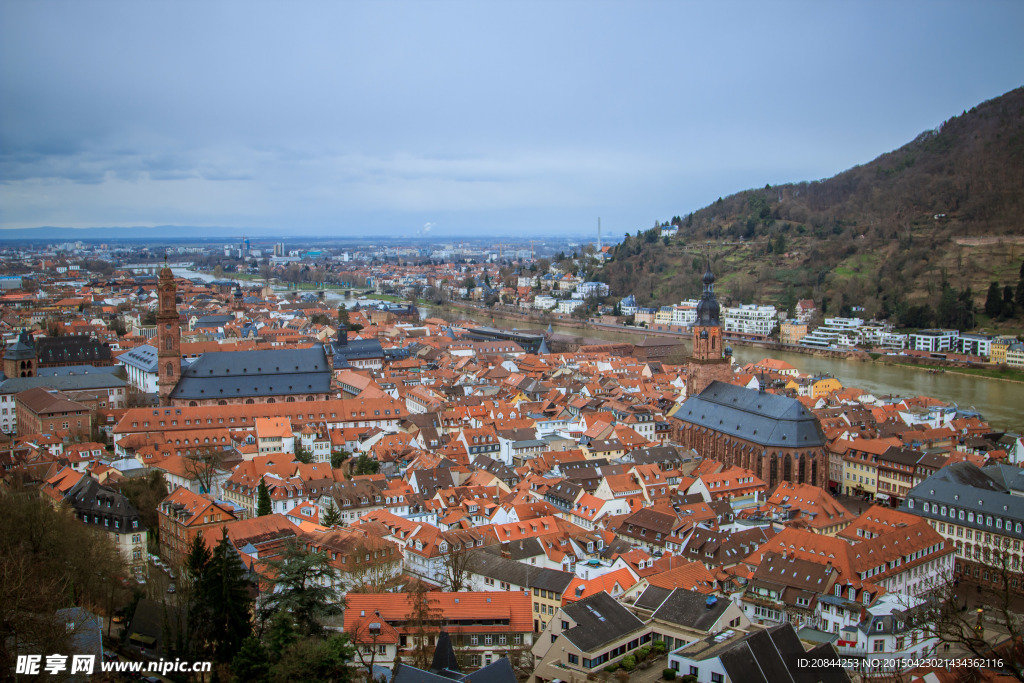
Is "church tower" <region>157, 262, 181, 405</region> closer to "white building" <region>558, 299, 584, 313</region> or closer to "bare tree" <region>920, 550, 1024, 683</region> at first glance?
"bare tree" <region>920, 550, 1024, 683</region>

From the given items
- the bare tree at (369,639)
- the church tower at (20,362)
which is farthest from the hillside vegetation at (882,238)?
the bare tree at (369,639)

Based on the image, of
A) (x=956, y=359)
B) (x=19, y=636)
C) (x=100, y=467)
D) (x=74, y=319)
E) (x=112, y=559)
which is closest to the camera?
(x=19, y=636)

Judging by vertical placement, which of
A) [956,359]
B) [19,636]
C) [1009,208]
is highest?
[1009,208]

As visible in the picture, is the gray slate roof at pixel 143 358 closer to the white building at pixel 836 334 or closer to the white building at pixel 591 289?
the white building at pixel 836 334

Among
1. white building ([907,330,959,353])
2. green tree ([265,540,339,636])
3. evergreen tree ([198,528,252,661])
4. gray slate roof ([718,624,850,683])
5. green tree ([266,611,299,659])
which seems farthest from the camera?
white building ([907,330,959,353])

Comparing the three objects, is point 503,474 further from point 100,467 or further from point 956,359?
point 956,359

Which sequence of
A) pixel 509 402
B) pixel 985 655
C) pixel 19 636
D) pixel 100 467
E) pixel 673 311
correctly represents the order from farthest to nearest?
pixel 673 311 → pixel 509 402 → pixel 100 467 → pixel 985 655 → pixel 19 636

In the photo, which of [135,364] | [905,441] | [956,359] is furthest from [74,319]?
[956,359]

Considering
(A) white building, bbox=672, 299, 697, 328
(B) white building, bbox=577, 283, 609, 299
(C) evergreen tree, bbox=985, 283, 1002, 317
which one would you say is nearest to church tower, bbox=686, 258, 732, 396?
(C) evergreen tree, bbox=985, 283, 1002, 317
